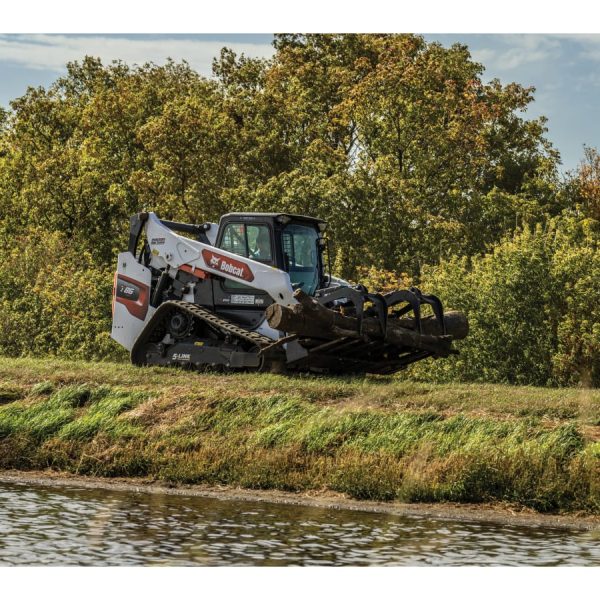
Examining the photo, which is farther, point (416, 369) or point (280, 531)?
point (416, 369)

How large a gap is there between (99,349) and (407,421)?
A: 17.5m

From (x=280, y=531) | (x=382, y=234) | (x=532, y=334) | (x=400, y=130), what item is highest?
(x=400, y=130)

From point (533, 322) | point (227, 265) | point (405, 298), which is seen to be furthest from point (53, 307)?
point (405, 298)

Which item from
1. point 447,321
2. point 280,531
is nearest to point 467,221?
point 447,321

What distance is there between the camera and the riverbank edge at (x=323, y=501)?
1403 centimetres

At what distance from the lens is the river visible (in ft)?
37.7

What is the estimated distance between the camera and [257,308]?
21359 millimetres

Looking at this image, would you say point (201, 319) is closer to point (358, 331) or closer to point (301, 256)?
point (301, 256)

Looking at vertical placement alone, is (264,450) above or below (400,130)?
below

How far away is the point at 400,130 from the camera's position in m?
37.5

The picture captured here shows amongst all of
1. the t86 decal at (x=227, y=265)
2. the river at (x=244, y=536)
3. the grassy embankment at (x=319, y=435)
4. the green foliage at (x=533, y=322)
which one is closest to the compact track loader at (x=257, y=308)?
the t86 decal at (x=227, y=265)

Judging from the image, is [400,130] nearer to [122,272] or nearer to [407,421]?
[122,272]

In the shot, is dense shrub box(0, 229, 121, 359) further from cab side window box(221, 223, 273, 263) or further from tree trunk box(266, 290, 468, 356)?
tree trunk box(266, 290, 468, 356)

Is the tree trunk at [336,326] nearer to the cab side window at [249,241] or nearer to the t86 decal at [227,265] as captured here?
the t86 decal at [227,265]
